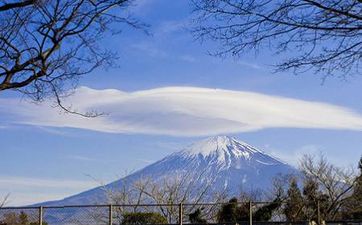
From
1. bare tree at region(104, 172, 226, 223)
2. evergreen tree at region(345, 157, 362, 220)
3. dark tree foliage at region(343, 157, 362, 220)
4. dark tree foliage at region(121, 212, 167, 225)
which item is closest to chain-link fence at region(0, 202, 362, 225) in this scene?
dark tree foliage at region(121, 212, 167, 225)

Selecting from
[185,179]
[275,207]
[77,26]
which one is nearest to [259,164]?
[185,179]

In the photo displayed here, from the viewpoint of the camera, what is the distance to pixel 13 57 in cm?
1303

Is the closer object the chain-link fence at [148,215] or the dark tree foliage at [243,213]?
the chain-link fence at [148,215]

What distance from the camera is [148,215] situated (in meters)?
25.3

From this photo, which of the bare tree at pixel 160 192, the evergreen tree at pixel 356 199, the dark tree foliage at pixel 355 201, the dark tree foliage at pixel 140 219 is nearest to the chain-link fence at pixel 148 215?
the dark tree foliage at pixel 140 219

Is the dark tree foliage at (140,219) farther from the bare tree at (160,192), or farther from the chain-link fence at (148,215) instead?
the bare tree at (160,192)

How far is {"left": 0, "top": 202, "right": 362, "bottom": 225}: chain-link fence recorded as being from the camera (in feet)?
63.5

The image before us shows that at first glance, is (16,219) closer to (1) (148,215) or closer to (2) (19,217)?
(2) (19,217)

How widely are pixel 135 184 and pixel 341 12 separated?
36445 mm

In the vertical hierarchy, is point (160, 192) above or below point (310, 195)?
above

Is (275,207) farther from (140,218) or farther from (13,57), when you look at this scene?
(13,57)

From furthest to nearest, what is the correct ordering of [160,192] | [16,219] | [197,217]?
[160,192] → [197,217] → [16,219]

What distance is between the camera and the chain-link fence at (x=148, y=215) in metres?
19.4

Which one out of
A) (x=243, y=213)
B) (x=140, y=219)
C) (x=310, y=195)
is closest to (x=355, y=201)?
(x=310, y=195)
